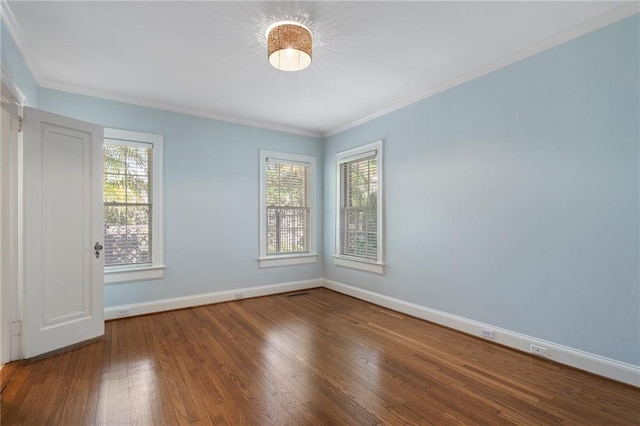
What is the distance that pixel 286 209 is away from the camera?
5262 millimetres

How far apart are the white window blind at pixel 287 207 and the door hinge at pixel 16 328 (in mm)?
2952

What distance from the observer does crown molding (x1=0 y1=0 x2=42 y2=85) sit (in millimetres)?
2283

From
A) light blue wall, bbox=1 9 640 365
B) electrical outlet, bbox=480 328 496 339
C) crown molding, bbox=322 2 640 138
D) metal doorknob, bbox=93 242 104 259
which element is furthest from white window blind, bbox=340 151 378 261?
metal doorknob, bbox=93 242 104 259

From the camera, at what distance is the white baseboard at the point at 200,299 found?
3841 mm

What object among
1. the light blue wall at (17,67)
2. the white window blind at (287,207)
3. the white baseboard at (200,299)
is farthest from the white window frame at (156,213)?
the white window blind at (287,207)

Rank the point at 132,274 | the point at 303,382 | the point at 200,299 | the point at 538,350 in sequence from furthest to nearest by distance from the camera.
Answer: the point at 200,299
the point at 132,274
the point at 538,350
the point at 303,382

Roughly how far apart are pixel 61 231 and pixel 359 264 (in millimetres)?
3605

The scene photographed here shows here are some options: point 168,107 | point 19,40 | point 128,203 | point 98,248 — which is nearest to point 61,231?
point 98,248

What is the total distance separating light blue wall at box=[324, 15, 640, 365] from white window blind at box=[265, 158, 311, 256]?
1.94 metres

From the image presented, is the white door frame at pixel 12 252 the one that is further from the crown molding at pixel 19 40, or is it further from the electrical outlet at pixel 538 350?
the electrical outlet at pixel 538 350

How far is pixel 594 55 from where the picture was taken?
2479mm

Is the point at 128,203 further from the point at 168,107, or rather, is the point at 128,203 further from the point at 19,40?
the point at 19,40

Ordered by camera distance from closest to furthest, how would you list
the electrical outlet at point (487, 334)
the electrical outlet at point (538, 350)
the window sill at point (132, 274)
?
1. the electrical outlet at point (538, 350)
2. the electrical outlet at point (487, 334)
3. the window sill at point (132, 274)

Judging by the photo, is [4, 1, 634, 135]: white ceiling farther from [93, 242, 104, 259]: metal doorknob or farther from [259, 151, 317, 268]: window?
[93, 242, 104, 259]: metal doorknob
